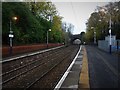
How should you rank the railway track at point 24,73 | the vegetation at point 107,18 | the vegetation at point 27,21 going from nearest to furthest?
the railway track at point 24,73
the vegetation at point 27,21
the vegetation at point 107,18

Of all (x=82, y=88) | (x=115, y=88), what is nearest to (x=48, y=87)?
(x=82, y=88)

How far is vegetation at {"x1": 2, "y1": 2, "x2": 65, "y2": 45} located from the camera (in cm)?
5008

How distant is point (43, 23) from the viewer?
76375mm

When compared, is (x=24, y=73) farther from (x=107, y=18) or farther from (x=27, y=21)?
(x=107, y=18)

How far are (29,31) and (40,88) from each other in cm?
4833

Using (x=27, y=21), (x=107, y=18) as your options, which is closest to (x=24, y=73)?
(x=27, y=21)

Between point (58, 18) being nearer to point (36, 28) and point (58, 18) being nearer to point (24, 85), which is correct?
point (36, 28)

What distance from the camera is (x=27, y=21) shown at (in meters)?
58.7

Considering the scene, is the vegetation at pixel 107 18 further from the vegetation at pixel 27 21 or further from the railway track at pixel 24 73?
the railway track at pixel 24 73

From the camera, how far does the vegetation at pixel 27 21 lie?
50078 millimetres

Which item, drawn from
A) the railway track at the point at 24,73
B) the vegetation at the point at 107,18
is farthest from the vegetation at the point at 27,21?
the railway track at the point at 24,73

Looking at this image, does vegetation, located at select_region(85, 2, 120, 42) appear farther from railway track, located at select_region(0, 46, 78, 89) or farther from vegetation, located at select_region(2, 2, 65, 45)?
railway track, located at select_region(0, 46, 78, 89)

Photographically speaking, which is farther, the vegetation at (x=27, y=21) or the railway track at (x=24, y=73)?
the vegetation at (x=27, y=21)

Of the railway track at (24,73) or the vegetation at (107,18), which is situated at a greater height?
the vegetation at (107,18)
